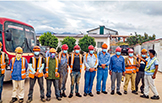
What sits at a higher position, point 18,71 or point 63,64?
point 63,64

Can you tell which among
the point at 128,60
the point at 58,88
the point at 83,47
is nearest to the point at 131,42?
the point at 83,47

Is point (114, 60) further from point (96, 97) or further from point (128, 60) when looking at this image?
point (96, 97)

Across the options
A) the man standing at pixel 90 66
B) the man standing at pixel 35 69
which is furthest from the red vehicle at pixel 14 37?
the man standing at pixel 90 66

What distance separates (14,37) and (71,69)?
310cm

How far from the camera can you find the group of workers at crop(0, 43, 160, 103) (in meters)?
3.91

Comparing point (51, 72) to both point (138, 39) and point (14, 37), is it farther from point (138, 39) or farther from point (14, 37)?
point (138, 39)

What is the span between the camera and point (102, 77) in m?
4.88

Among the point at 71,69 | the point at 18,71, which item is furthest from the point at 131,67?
the point at 18,71

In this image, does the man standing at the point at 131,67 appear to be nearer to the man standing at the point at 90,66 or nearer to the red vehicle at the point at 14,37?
the man standing at the point at 90,66

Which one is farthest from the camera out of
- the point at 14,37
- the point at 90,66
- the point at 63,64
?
the point at 14,37

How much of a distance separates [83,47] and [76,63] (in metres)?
16.5

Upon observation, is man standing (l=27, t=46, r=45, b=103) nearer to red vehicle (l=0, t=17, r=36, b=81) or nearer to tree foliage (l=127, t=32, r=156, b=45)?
red vehicle (l=0, t=17, r=36, b=81)

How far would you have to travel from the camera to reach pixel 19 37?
5.69 m

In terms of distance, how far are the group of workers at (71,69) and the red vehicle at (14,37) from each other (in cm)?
130
